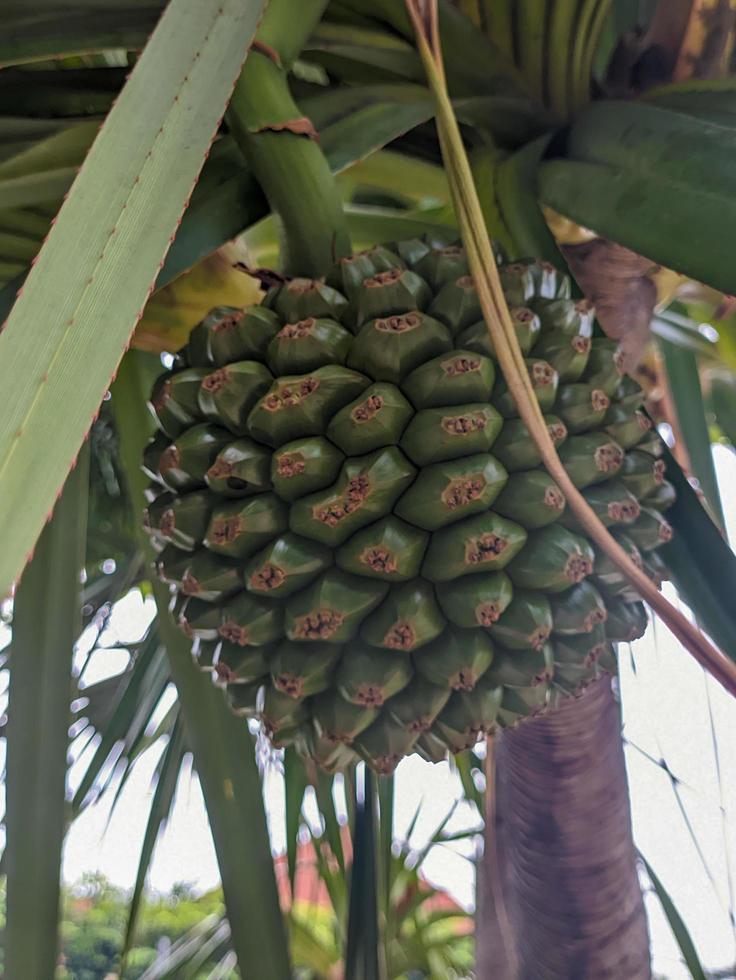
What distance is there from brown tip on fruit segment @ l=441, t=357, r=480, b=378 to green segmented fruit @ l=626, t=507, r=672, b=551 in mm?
118

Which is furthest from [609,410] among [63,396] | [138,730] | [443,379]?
[138,730]

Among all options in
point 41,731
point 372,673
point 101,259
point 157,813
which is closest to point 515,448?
point 372,673

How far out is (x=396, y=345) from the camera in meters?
0.38

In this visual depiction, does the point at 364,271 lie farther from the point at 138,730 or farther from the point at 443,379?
the point at 138,730

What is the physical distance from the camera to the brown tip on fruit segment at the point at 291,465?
37 centimetres

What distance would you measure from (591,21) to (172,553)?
Result: 1.37 feet

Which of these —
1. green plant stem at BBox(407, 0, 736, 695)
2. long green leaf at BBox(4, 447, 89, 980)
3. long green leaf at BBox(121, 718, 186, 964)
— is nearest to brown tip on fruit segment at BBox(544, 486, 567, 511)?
green plant stem at BBox(407, 0, 736, 695)

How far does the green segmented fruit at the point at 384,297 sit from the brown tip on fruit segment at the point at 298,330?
1.0 inches

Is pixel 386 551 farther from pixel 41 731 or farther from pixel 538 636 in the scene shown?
pixel 41 731

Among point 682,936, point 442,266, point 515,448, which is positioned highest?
point 442,266

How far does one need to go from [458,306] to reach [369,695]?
0.19 m

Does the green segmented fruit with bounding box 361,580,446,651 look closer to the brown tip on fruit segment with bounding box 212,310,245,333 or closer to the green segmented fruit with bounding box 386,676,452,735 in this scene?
the green segmented fruit with bounding box 386,676,452,735

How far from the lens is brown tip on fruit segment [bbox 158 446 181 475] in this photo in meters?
0.41

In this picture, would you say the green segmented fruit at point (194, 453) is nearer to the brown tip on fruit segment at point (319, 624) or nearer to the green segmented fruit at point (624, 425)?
the brown tip on fruit segment at point (319, 624)
